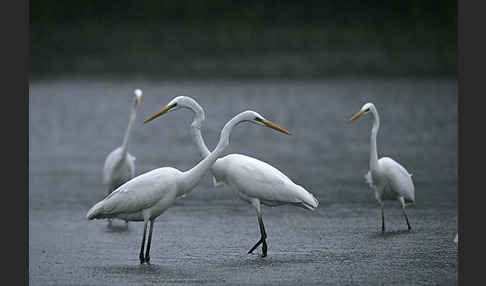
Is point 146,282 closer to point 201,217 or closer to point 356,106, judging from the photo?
point 201,217

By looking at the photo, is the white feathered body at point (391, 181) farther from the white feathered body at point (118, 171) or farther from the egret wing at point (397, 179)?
the white feathered body at point (118, 171)

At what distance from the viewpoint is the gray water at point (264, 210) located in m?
8.02

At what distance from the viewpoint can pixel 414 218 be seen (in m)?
10.5

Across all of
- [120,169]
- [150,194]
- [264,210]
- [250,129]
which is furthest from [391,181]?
[250,129]

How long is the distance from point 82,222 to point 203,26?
128ft

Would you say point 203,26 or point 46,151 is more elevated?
point 203,26

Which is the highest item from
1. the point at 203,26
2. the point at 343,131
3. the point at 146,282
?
the point at 203,26

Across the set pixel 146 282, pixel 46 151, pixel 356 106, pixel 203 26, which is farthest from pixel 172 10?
pixel 146 282

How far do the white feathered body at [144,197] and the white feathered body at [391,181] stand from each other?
8.77ft

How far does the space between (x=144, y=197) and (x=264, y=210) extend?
11.3ft

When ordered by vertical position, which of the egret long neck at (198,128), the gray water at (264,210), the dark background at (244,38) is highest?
the dark background at (244,38)

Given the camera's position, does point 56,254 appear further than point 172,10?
No

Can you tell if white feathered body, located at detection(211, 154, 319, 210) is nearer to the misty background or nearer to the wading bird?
the misty background

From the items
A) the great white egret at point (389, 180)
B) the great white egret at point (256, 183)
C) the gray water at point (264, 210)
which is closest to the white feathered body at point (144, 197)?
the gray water at point (264, 210)
